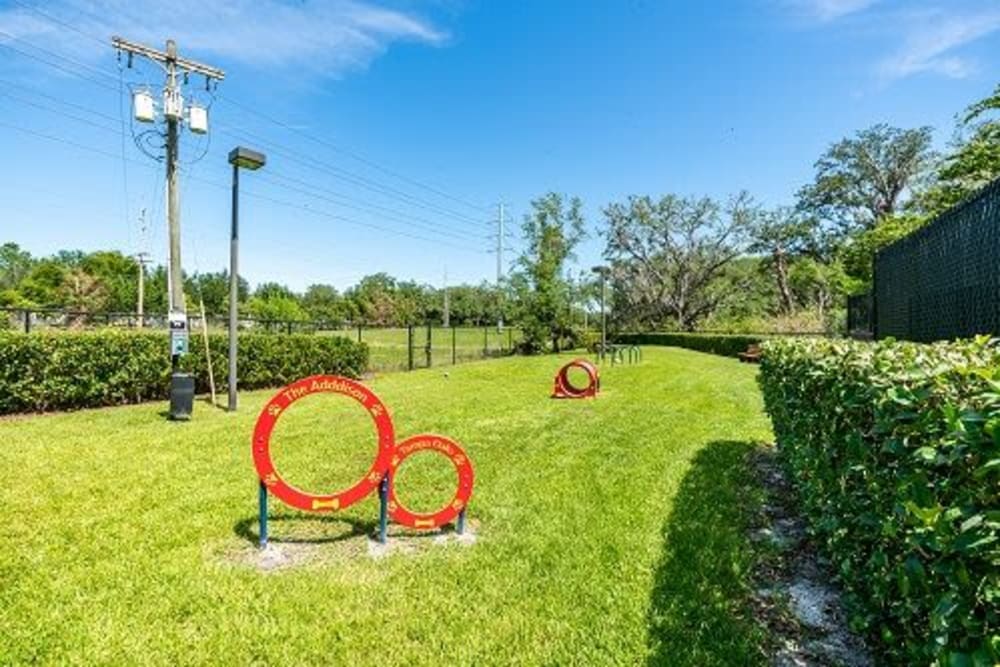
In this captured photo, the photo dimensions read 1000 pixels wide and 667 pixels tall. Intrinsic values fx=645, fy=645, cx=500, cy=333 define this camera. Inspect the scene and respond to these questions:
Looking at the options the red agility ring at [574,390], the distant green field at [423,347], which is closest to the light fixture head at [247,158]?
the red agility ring at [574,390]

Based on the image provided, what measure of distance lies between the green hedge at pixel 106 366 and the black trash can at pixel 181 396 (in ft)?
8.20

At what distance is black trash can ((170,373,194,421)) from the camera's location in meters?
9.75

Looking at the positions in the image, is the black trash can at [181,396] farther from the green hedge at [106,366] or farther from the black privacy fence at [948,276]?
the black privacy fence at [948,276]

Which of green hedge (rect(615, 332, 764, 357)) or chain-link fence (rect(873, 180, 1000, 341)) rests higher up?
chain-link fence (rect(873, 180, 1000, 341))

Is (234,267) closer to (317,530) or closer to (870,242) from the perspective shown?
(317,530)

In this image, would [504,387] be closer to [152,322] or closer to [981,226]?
[981,226]

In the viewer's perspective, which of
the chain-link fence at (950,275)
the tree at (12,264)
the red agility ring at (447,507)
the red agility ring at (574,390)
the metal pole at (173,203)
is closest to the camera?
the chain-link fence at (950,275)

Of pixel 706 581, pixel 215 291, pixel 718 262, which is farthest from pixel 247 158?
pixel 215 291

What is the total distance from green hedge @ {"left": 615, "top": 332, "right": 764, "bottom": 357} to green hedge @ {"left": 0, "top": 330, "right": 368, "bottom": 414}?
20.0 m

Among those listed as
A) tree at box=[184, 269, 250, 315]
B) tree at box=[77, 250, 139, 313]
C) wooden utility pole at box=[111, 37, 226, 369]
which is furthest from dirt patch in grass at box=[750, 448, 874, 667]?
tree at box=[77, 250, 139, 313]

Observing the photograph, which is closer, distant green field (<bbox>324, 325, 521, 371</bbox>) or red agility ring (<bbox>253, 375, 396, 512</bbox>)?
red agility ring (<bbox>253, 375, 396, 512</bbox>)

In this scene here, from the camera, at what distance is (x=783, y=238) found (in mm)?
49750

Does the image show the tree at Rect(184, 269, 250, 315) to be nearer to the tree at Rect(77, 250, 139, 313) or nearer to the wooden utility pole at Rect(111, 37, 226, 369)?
the tree at Rect(77, 250, 139, 313)

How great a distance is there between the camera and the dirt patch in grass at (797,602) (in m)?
3.01
